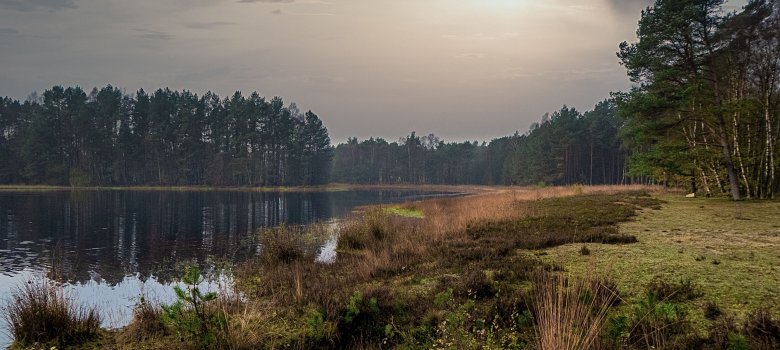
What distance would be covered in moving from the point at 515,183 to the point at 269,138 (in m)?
59.7

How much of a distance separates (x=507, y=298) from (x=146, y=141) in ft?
311

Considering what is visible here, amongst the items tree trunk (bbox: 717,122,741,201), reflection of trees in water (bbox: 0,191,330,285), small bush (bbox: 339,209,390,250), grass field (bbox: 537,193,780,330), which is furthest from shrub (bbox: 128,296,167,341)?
tree trunk (bbox: 717,122,741,201)

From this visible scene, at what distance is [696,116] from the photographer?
87.9ft

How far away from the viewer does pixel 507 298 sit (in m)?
7.21

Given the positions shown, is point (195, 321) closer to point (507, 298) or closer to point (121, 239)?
point (507, 298)

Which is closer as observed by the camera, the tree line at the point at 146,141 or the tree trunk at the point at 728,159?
the tree trunk at the point at 728,159

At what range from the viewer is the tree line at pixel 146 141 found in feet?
273

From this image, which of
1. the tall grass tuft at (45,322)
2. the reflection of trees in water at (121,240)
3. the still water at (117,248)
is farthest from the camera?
the reflection of trees in water at (121,240)

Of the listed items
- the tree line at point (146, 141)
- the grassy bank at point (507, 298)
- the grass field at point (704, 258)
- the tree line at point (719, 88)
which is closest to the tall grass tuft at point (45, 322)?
the grassy bank at point (507, 298)

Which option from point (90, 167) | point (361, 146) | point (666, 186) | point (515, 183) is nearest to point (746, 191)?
point (666, 186)

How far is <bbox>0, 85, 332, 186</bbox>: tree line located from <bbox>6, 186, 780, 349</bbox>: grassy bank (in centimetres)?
8050

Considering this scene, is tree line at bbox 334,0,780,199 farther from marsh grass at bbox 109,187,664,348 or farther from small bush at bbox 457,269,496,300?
small bush at bbox 457,269,496,300

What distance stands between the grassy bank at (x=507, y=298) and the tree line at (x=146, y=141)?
8050 cm

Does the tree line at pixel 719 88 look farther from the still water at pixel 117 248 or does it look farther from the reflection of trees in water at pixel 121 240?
the reflection of trees in water at pixel 121 240
